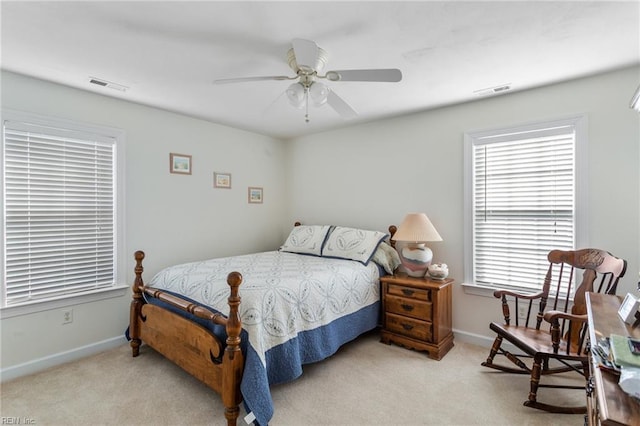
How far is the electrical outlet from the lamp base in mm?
3091

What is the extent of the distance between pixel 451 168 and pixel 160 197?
306 cm

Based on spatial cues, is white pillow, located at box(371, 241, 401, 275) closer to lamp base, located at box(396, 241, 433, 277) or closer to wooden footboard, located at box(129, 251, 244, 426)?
lamp base, located at box(396, 241, 433, 277)

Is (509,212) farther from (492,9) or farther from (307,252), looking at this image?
(307,252)

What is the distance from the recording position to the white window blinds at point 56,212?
2.47 m

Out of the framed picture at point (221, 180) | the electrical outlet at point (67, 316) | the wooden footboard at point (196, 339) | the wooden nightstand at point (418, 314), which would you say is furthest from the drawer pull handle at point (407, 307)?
the electrical outlet at point (67, 316)

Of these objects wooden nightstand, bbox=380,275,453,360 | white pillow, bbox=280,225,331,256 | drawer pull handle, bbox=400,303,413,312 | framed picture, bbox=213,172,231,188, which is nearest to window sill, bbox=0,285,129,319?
framed picture, bbox=213,172,231,188

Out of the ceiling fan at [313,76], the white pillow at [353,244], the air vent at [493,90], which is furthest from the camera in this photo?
the white pillow at [353,244]

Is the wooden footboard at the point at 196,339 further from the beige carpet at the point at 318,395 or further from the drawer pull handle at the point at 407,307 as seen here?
the drawer pull handle at the point at 407,307

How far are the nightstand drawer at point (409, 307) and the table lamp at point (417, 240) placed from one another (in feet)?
0.98

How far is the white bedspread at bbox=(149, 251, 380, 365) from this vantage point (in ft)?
6.66

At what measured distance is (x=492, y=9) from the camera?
1.66 meters

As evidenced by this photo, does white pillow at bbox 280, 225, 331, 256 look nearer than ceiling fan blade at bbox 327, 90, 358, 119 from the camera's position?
No

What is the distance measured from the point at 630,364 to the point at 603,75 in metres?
2.47

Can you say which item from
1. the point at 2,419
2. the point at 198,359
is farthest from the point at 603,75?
the point at 2,419
